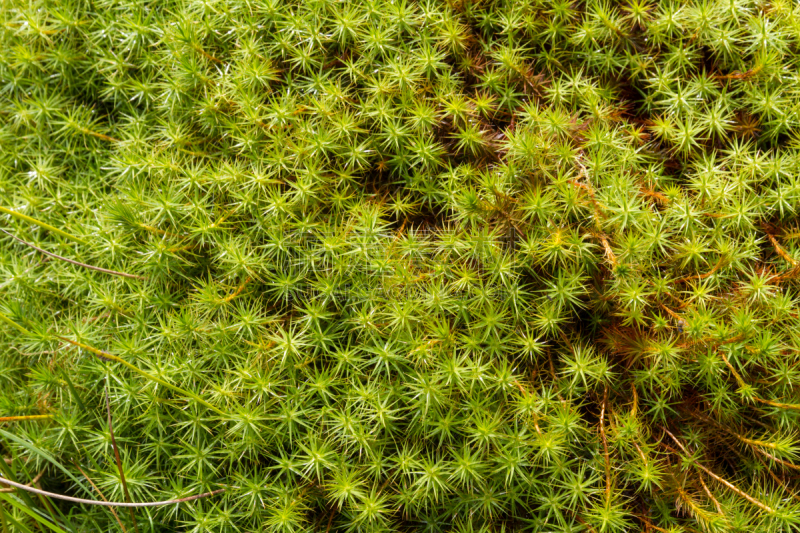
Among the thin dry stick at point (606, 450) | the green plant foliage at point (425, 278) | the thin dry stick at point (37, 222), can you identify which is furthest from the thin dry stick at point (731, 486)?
the thin dry stick at point (37, 222)

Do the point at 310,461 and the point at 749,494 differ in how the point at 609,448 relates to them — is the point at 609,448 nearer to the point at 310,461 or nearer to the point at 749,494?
the point at 749,494

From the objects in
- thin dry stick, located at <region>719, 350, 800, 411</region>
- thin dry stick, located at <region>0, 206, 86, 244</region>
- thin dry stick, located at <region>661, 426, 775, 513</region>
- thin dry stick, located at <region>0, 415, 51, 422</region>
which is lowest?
thin dry stick, located at <region>0, 415, 51, 422</region>

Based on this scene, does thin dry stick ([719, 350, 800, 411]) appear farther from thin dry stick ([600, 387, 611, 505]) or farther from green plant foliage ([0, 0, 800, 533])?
thin dry stick ([600, 387, 611, 505])

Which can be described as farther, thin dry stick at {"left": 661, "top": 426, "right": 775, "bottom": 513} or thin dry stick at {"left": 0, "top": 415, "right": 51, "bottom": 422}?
thin dry stick at {"left": 0, "top": 415, "right": 51, "bottom": 422}

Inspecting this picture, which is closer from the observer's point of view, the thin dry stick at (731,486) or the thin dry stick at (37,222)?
the thin dry stick at (731,486)

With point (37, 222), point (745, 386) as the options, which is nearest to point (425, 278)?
point (745, 386)

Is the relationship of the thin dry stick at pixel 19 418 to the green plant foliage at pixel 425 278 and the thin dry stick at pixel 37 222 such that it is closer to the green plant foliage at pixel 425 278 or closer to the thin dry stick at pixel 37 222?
the green plant foliage at pixel 425 278

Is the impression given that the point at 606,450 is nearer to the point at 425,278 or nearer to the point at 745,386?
the point at 745,386

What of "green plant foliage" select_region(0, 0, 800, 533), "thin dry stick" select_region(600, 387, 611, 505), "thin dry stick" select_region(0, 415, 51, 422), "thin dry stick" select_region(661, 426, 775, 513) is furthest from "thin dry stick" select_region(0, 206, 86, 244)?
"thin dry stick" select_region(661, 426, 775, 513)
